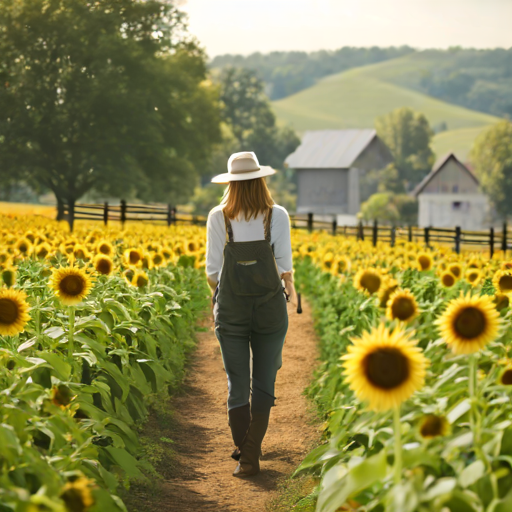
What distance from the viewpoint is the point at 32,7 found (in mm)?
33719

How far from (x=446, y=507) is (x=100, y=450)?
1919 millimetres

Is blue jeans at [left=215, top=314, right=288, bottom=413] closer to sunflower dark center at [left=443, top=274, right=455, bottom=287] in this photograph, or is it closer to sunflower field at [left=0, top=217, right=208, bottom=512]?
sunflower field at [left=0, top=217, right=208, bottom=512]

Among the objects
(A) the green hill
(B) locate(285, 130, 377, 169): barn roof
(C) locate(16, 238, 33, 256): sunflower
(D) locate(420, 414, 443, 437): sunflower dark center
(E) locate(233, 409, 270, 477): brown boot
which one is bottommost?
(E) locate(233, 409, 270, 477): brown boot

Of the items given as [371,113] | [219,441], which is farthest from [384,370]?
[371,113]

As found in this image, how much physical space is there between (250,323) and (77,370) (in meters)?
1.15

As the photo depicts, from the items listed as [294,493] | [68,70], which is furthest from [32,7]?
[294,493]

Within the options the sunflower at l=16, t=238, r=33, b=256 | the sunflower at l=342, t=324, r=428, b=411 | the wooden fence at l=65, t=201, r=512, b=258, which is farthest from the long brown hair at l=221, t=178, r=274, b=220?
the wooden fence at l=65, t=201, r=512, b=258

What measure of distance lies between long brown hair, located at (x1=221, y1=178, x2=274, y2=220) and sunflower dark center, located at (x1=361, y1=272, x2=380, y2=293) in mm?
1201

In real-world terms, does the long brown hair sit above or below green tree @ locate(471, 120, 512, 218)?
below

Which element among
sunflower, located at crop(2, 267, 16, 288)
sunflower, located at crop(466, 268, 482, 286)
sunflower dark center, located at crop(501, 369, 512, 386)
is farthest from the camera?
sunflower, located at crop(466, 268, 482, 286)

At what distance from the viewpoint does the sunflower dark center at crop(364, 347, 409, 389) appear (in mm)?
2592

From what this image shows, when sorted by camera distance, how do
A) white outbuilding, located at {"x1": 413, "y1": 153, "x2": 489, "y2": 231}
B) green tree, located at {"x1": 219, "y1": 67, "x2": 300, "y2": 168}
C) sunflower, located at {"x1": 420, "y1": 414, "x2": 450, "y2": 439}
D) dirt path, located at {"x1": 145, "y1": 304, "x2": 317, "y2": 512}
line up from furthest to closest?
green tree, located at {"x1": 219, "y1": 67, "x2": 300, "y2": 168} → white outbuilding, located at {"x1": 413, "y1": 153, "x2": 489, "y2": 231} → dirt path, located at {"x1": 145, "y1": 304, "x2": 317, "y2": 512} → sunflower, located at {"x1": 420, "y1": 414, "x2": 450, "y2": 439}

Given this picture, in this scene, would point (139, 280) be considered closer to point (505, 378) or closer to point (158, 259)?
point (158, 259)

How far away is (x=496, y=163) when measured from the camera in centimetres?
7138
